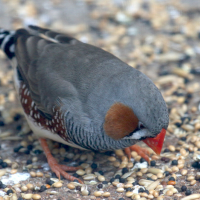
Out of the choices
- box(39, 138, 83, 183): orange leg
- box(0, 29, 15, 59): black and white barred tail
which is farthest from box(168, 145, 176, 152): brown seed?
box(0, 29, 15, 59): black and white barred tail

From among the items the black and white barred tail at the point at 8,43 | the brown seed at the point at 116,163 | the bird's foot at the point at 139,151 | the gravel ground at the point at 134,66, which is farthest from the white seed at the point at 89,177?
the black and white barred tail at the point at 8,43

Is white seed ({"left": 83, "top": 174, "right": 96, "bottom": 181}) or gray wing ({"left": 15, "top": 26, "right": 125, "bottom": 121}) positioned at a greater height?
gray wing ({"left": 15, "top": 26, "right": 125, "bottom": 121})

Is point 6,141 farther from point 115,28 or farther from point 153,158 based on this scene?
point 115,28

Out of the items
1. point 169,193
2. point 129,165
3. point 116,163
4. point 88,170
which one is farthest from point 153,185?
point 88,170

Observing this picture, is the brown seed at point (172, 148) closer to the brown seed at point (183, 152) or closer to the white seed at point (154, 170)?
the brown seed at point (183, 152)


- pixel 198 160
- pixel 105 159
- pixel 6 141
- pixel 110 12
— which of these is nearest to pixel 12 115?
pixel 6 141

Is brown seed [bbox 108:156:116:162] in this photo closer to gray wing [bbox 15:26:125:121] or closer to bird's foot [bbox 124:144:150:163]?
bird's foot [bbox 124:144:150:163]

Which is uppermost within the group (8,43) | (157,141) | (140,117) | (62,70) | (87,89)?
(8,43)

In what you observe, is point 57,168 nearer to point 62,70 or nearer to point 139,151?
point 139,151
